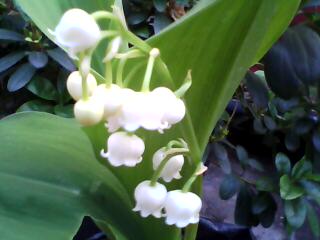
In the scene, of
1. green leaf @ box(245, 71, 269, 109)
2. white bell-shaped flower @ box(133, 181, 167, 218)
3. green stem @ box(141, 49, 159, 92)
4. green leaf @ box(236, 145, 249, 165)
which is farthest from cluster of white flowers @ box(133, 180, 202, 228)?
green leaf @ box(236, 145, 249, 165)

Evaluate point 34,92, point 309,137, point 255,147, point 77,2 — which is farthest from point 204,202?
point 77,2

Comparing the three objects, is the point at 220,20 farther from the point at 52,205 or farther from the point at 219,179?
the point at 219,179

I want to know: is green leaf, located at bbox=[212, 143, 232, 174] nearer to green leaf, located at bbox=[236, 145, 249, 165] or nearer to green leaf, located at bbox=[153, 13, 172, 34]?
green leaf, located at bbox=[236, 145, 249, 165]

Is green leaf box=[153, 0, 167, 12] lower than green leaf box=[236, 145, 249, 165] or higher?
higher

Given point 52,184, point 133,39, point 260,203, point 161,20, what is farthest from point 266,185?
point 133,39

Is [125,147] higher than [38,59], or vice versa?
[125,147]

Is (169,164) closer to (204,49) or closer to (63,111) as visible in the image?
(204,49)
